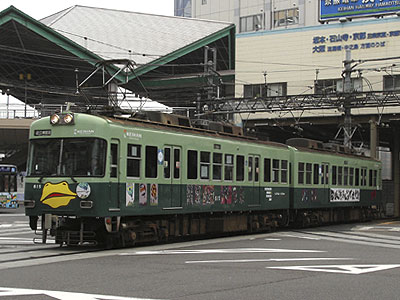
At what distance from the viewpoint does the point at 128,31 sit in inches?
2247

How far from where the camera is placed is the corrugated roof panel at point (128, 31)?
54375 mm

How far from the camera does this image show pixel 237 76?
46.5 meters

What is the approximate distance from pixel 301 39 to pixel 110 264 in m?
34.2

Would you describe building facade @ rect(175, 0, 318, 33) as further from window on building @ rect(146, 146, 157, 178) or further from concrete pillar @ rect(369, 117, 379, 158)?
window on building @ rect(146, 146, 157, 178)

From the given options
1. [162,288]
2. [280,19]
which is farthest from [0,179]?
[280,19]

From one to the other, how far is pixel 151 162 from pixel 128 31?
138ft

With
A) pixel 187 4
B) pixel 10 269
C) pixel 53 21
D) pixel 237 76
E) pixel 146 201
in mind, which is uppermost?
pixel 187 4

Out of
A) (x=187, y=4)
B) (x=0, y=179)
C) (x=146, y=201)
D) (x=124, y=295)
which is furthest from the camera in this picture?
(x=187, y=4)

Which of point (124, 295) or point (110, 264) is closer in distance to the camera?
point (124, 295)

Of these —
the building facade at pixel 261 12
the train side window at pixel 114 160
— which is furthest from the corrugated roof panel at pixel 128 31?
the train side window at pixel 114 160

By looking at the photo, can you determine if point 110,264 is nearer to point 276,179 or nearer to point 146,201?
point 146,201

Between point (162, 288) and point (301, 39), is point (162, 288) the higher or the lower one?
the lower one

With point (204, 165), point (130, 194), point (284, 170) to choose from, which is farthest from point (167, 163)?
point (284, 170)

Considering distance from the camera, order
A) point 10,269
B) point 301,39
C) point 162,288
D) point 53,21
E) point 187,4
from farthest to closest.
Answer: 1. point 187,4
2. point 53,21
3. point 301,39
4. point 10,269
5. point 162,288
